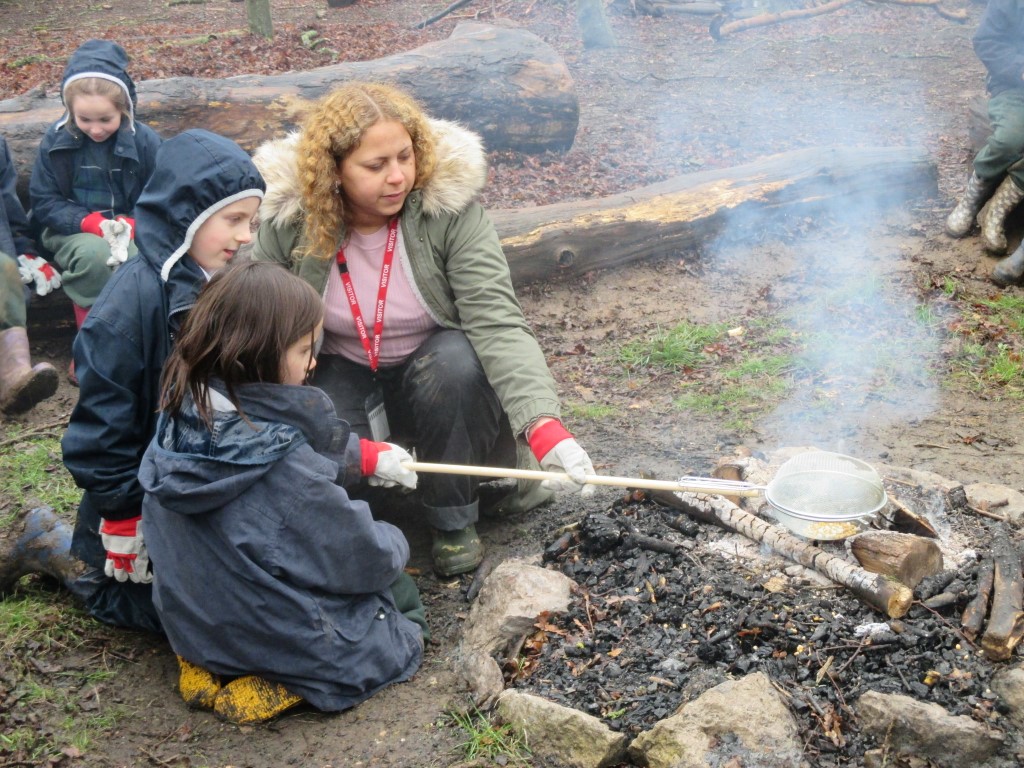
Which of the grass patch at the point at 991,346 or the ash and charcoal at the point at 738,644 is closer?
the ash and charcoal at the point at 738,644

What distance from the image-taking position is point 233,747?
9.69 ft

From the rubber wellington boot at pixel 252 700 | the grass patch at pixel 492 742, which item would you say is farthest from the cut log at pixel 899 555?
the rubber wellington boot at pixel 252 700

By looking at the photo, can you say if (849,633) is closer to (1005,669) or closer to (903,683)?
(903,683)

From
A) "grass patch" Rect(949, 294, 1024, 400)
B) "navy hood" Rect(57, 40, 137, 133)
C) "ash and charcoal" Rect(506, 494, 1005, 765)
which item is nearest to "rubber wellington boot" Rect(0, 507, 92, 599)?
"ash and charcoal" Rect(506, 494, 1005, 765)

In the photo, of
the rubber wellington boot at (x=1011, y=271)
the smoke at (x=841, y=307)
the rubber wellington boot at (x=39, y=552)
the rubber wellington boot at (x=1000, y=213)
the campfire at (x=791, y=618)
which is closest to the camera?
the campfire at (x=791, y=618)

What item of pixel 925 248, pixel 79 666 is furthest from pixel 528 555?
pixel 925 248

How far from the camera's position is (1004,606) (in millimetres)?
2877

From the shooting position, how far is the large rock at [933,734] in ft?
8.25

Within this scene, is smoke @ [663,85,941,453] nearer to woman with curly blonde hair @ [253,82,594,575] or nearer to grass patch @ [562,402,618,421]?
grass patch @ [562,402,618,421]

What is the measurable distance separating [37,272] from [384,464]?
3638mm

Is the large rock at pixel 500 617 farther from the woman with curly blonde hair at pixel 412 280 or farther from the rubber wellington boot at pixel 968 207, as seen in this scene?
the rubber wellington boot at pixel 968 207

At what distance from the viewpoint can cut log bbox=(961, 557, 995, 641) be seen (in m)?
2.87

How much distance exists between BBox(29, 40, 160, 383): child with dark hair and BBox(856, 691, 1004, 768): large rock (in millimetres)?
4657

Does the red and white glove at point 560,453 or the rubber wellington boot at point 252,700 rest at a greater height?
the red and white glove at point 560,453
